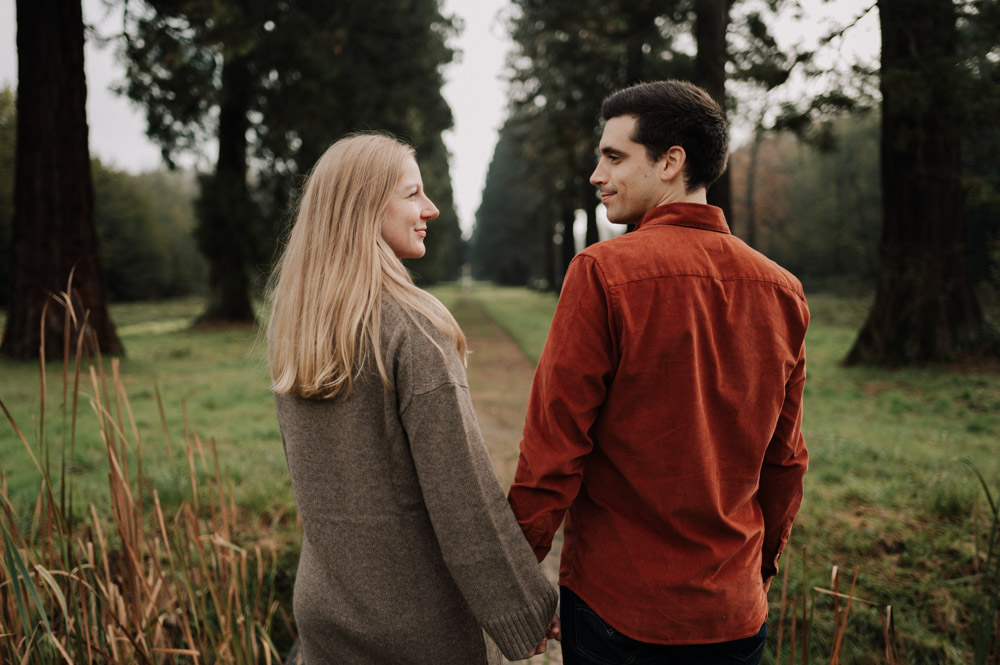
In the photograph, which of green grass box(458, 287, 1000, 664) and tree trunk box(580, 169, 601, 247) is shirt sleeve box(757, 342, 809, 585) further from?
tree trunk box(580, 169, 601, 247)

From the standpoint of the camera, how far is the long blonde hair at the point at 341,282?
54.4 inches


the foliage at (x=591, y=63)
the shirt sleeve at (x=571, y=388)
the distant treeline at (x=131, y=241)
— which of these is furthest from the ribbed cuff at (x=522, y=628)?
the distant treeline at (x=131, y=241)

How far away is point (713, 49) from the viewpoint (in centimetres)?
816

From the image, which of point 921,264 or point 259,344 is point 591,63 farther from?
point 259,344

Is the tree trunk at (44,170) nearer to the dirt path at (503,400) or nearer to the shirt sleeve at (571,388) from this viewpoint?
the dirt path at (503,400)

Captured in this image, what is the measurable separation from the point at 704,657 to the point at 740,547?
0.26m

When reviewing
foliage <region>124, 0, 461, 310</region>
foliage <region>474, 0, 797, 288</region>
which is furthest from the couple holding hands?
foliage <region>124, 0, 461, 310</region>

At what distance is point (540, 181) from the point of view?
81.3 feet

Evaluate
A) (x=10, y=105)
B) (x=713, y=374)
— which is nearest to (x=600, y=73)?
(x=713, y=374)

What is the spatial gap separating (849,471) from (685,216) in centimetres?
424

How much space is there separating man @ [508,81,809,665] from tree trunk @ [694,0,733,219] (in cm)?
703

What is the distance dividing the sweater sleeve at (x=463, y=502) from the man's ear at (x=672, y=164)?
2.20 feet

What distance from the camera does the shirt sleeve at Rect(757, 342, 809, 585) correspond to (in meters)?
1.57

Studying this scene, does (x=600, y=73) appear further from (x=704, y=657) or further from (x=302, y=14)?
(x=704, y=657)
